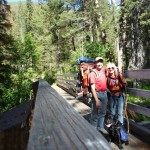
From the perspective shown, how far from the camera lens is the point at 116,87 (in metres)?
5.92

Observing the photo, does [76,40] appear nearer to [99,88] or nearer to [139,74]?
[139,74]

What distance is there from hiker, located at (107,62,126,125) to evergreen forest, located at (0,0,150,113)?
56.0 ft

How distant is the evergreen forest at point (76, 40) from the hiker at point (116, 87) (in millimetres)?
17080

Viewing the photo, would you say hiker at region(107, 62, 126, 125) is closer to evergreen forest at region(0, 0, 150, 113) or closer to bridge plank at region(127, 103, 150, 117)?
bridge plank at region(127, 103, 150, 117)

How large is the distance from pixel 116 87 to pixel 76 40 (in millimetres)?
49548

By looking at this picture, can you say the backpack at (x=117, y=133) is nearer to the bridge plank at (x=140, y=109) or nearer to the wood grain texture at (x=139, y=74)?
the bridge plank at (x=140, y=109)

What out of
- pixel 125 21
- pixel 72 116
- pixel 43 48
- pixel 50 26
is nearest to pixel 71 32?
pixel 125 21

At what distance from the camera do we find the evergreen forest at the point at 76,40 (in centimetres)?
2391

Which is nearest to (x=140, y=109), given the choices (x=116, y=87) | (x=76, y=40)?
(x=116, y=87)

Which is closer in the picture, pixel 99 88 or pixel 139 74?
pixel 99 88

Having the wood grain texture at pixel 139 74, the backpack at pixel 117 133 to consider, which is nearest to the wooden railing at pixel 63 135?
the backpack at pixel 117 133

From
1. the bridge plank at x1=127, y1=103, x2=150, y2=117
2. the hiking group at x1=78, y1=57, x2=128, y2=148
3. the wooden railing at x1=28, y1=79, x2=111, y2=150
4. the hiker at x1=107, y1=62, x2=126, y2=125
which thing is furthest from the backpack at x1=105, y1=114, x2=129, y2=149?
the wooden railing at x1=28, y1=79, x2=111, y2=150

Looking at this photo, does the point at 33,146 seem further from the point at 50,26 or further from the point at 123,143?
the point at 50,26

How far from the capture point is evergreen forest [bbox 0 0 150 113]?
23.9 metres
